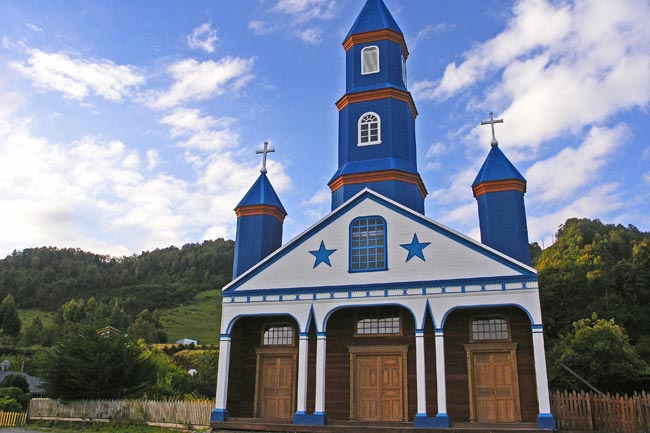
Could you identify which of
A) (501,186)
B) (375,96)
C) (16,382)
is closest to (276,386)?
(501,186)

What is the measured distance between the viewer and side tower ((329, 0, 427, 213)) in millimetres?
21641

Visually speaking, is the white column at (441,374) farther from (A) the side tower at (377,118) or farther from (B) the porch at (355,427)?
(A) the side tower at (377,118)

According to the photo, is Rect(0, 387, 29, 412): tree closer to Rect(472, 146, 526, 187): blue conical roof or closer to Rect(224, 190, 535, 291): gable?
Rect(224, 190, 535, 291): gable

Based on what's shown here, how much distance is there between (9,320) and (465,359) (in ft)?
295

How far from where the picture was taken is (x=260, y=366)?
762 inches

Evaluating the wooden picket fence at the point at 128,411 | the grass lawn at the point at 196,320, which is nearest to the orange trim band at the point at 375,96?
the wooden picket fence at the point at 128,411

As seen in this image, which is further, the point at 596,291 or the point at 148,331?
the point at 148,331

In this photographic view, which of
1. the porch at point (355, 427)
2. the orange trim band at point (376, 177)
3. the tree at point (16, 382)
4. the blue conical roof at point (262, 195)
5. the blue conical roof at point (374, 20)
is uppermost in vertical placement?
the blue conical roof at point (374, 20)

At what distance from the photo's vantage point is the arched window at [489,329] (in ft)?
57.3

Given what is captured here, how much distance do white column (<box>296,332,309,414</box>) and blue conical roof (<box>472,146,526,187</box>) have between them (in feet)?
26.5

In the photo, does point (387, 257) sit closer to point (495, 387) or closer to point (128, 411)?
point (495, 387)

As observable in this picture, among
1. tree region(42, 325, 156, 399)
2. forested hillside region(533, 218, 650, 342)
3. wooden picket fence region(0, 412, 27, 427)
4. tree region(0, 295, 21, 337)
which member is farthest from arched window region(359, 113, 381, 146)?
tree region(0, 295, 21, 337)

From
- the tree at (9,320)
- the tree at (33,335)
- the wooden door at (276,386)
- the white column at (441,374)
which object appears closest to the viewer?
the white column at (441,374)

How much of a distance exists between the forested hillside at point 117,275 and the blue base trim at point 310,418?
95.5 meters
